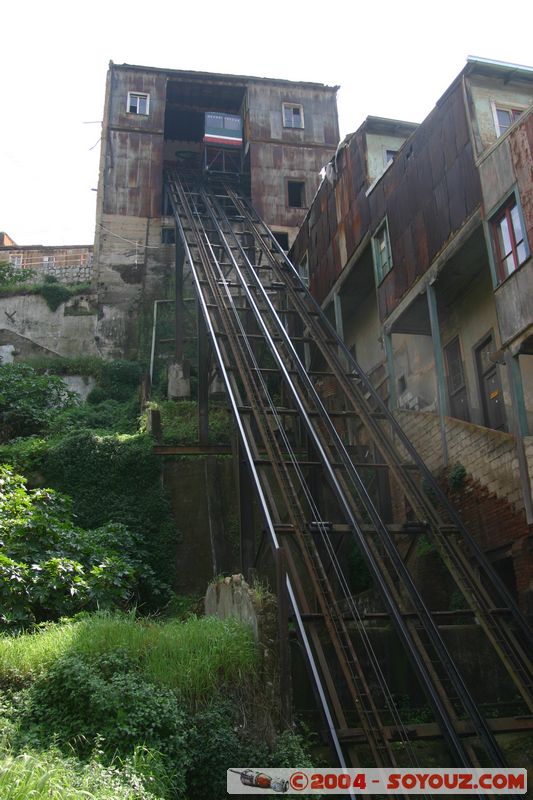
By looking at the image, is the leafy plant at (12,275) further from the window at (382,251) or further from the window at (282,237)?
the window at (382,251)

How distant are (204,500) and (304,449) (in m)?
2.59

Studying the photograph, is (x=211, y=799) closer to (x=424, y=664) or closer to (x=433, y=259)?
(x=424, y=664)

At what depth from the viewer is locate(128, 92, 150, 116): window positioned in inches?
1305

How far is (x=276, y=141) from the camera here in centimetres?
3394

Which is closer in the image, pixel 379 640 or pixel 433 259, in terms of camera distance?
pixel 379 640

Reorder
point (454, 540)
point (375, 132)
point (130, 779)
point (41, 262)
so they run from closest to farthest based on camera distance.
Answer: point (130, 779) → point (454, 540) → point (375, 132) → point (41, 262)

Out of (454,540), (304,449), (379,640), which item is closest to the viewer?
(379,640)

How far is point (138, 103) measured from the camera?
33.4 metres

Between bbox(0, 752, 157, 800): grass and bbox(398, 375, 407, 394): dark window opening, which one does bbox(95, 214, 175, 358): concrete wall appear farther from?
bbox(0, 752, 157, 800): grass

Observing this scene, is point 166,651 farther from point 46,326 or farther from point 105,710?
point 46,326

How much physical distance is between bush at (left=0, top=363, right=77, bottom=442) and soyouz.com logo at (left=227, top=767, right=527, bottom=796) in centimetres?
1605

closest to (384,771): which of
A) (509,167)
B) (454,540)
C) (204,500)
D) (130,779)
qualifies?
(130,779)

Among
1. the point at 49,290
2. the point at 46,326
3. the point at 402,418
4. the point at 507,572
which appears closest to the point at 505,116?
Result: the point at 402,418

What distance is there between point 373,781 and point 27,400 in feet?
59.8
